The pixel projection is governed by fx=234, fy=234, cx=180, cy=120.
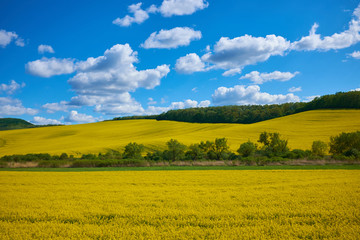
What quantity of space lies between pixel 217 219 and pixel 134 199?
427 cm

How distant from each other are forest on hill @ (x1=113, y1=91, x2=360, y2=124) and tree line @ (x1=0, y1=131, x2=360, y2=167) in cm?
4543

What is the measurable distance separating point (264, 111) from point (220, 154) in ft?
192

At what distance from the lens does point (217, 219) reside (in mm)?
7230

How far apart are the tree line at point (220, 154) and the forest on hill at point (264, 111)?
149 feet

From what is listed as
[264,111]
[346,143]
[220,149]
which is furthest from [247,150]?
[264,111]

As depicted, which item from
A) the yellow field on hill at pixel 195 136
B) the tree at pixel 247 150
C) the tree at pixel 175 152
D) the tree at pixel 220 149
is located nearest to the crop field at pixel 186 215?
the tree at pixel 247 150

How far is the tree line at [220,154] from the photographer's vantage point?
27094 millimetres

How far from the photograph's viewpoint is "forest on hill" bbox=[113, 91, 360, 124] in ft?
223

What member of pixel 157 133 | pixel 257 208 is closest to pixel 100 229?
pixel 257 208

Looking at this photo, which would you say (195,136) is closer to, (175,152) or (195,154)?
(195,154)

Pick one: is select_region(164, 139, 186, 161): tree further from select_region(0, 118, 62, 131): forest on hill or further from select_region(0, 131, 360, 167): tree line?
select_region(0, 118, 62, 131): forest on hill

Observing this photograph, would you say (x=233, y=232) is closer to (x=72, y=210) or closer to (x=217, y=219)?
(x=217, y=219)

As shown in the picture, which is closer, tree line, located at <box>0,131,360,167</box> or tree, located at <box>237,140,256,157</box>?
tree line, located at <box>0,131,360,167</box>

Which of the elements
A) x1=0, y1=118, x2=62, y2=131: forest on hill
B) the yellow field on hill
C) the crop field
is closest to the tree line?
the yellow field on hill
